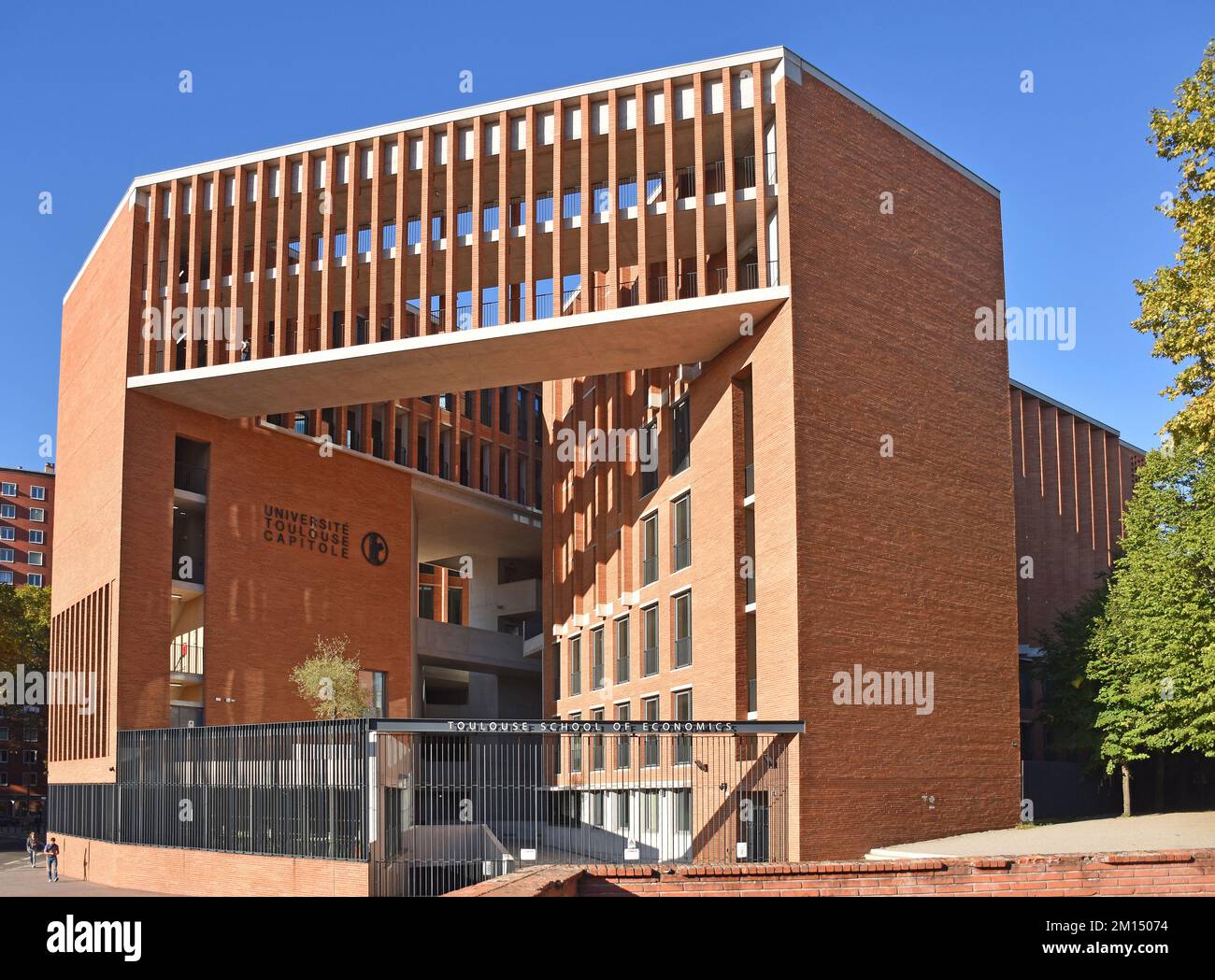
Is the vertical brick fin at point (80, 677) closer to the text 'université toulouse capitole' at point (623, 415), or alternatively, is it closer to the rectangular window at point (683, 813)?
the text 'université toulouse capitole' at point (623, 415)

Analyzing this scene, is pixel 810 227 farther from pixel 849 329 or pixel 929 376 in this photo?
pixel 929 376

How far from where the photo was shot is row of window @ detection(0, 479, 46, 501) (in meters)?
106

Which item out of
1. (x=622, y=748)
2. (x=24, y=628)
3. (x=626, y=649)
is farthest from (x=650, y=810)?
(x=24, y=628)

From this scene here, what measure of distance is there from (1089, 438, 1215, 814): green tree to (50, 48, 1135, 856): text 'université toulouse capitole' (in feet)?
15.3

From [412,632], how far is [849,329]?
2344 cm

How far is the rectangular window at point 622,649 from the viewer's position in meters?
40.6

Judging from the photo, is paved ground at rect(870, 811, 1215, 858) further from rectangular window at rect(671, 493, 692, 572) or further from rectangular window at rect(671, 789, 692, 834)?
rectangular window at rect(671, 493, 692, 572)

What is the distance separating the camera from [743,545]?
31969 mm

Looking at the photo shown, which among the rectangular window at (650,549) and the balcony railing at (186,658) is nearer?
the rectangular window at (650,549)

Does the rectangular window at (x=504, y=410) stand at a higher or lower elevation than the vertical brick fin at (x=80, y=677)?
higher


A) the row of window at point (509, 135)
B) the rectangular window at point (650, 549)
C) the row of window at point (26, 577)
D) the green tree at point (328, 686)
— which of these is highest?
the row of window at point (509, 135)

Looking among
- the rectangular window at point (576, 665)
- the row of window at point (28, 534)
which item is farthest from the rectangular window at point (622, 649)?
the row of window at point (28, 534)

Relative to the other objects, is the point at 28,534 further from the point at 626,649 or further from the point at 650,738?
the point at 650,738
